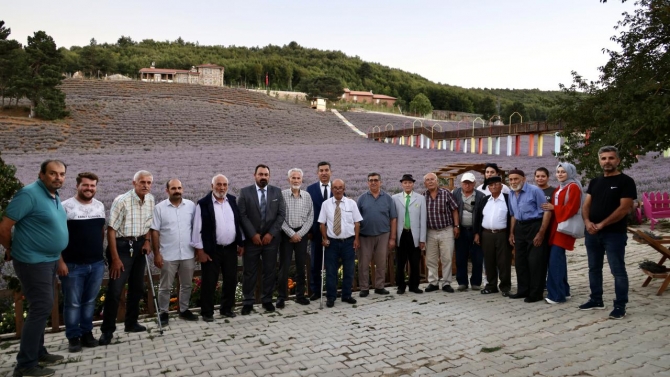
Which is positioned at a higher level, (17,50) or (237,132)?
(17,50)

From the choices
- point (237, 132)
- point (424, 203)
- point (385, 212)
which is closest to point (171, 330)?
point (385, 212)

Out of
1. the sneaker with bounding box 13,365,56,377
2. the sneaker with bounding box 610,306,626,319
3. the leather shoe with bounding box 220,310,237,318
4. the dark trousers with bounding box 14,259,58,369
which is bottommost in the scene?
the leather shoe with bounding box 220,310,237,318

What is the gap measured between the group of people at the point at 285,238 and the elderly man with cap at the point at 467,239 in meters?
0.02

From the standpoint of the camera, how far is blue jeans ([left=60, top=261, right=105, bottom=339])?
4.84m

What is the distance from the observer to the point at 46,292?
4320mm

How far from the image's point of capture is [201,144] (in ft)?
121

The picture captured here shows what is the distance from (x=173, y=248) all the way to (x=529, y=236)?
15.5 feet

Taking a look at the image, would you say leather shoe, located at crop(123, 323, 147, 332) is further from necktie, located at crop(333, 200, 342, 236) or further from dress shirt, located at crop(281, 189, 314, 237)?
necktie, located at crop(333, 200, 342, 236)

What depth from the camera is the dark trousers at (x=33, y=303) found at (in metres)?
4.15

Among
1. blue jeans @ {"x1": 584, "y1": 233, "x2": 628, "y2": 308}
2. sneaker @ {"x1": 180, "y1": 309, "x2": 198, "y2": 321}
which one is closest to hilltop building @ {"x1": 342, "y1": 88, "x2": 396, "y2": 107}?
blue jeans @ {"x1": 584, "y1": 233, "x2": 628, "y2": 308}

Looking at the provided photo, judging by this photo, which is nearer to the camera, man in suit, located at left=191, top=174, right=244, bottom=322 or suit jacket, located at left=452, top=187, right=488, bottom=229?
man in suit, located at left=191, top=174, right=244, bottom=322

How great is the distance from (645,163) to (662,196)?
11.0 metres

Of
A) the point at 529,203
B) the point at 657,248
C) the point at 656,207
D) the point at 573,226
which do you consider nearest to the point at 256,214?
the point at 529,203

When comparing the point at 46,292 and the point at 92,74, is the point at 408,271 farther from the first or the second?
the point at 92,74
